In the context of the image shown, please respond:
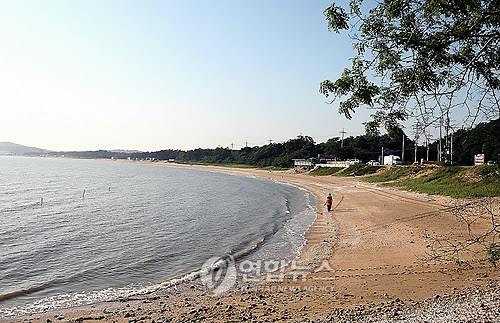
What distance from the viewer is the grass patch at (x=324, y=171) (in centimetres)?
8825

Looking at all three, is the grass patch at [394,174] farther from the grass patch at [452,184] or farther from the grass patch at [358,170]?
the grass patch at [358,170]

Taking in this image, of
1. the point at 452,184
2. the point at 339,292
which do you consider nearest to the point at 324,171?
the point at 452,184

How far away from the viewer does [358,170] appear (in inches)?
3029

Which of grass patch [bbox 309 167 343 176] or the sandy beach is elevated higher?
grass patch [bbox 309 167 343 176]

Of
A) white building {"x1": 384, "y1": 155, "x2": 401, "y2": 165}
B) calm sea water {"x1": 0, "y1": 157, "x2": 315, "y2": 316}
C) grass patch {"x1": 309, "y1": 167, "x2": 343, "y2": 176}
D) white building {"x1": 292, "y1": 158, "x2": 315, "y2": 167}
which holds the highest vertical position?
white building {"x1": 384, "y1": 155, "x2": 401, "y2": 165}

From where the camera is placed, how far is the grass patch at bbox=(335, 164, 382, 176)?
7369cm

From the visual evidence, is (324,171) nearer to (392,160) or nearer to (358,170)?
(358,170)
